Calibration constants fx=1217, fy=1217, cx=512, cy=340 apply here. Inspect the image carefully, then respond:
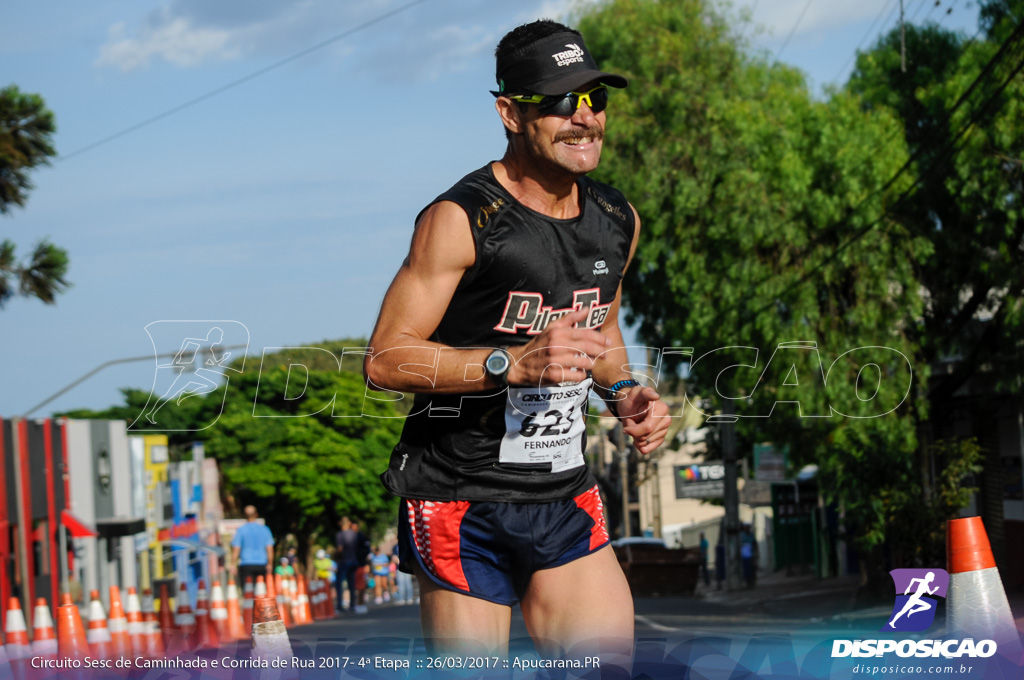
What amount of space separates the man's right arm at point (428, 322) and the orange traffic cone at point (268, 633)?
1.52 metres

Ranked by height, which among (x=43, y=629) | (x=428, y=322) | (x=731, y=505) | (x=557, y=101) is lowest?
(x=731, y=505)

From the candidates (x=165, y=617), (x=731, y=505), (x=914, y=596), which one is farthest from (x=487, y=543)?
(x=731, y=505)

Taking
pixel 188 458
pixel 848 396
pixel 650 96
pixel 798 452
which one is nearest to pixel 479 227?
pixel 848 396

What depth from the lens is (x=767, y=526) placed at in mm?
52719

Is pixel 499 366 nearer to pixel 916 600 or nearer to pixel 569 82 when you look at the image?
pixel 569 82

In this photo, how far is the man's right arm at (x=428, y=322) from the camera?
3363 mm

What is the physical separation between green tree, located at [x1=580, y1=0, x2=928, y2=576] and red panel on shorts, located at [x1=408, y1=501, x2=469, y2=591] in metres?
13.0

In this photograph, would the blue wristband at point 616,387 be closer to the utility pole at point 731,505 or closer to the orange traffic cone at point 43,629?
the orange traffic cone at point 43,629

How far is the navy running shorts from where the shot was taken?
364 cm

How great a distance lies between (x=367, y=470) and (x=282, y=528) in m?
6.06

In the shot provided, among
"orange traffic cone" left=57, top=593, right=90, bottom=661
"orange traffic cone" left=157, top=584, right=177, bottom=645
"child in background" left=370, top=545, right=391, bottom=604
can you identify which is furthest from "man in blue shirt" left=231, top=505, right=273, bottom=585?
"child in background" left=370, top=545, right=391, bottom=604

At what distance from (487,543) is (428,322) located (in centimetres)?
71

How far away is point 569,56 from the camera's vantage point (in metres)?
3.78

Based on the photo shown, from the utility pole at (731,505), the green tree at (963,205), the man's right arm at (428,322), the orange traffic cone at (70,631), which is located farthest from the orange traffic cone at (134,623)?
the utility pole at (731,505)
